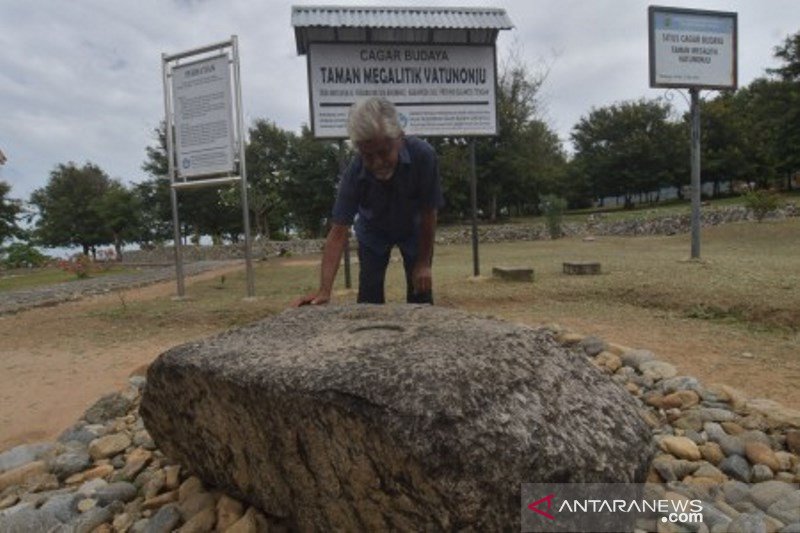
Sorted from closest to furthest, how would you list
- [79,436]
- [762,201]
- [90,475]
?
[90,475], [79,436], [762,201]

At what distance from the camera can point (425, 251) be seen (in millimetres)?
3066

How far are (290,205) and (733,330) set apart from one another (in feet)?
98.1

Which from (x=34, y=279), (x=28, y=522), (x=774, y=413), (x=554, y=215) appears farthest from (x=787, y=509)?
(x=554, y=215)

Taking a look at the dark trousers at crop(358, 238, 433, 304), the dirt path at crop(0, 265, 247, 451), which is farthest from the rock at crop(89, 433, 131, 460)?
the dark trousers at crop(358, 238, 433, 304)

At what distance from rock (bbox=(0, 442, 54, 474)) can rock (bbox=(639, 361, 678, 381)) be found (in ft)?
10.2

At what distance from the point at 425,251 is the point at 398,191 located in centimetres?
37

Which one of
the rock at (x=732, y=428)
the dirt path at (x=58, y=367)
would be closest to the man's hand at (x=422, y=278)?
the rock at (x=732, y=428)

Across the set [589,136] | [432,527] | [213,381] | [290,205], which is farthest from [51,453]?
[589,136]

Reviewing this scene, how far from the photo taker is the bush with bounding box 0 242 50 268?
2669cm

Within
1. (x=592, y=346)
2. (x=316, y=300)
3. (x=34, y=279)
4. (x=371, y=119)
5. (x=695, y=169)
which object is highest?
(x=695, y=169)

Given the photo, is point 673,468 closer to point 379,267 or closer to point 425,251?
point 425,251

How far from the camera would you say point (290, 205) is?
3272 centimetres

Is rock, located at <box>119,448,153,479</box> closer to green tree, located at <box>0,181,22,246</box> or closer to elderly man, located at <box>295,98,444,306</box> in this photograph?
elderly man, located at <box>295,98,444,306</box>

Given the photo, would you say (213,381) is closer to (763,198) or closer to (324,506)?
(324,506)
